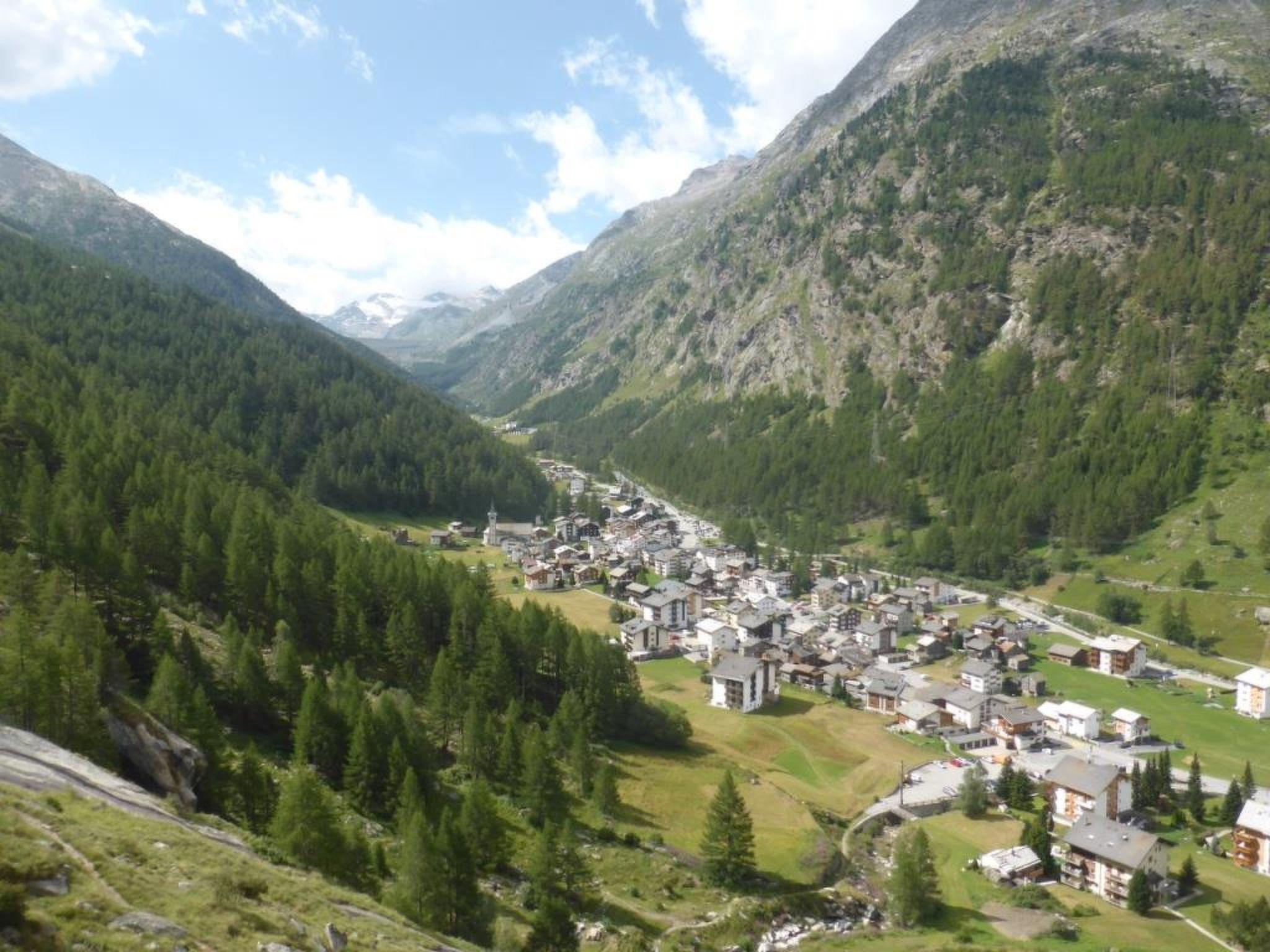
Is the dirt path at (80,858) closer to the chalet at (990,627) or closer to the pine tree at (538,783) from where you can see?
the pine tree at (538,783)

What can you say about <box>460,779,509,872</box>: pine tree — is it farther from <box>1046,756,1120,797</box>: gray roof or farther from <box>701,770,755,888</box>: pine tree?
<box>1046,756,1120,797</box>: gray roof

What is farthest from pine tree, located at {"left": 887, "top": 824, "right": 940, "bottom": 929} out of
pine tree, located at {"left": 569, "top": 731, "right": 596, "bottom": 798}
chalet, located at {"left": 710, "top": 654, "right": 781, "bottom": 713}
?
chalet, located at {"left": 710, "top": 654, "right": 781, "bottom": 713}

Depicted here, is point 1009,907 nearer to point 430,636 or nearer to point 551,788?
point 551,788

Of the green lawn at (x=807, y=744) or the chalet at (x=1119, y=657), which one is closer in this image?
the green lawn at (x=807, y=744)

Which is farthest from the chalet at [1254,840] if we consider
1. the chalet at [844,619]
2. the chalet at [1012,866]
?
the chalet at [844,619]

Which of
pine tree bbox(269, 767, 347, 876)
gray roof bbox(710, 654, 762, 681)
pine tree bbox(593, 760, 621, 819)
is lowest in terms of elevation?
pine tree bbox(593, 760, 621, 819)

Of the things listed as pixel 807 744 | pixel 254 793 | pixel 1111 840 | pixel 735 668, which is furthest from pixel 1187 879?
pixel 254 793
